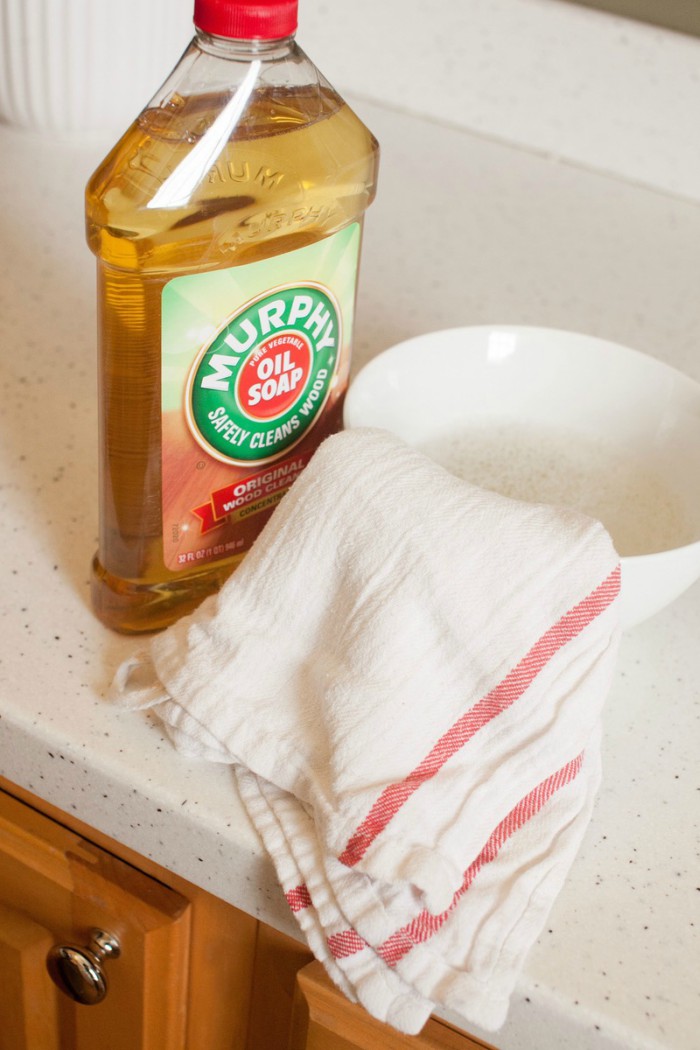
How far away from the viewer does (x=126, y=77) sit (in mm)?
977

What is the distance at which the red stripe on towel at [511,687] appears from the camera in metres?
0.42

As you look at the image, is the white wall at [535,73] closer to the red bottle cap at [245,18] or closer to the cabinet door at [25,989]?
the red bottle cap at [245,18]

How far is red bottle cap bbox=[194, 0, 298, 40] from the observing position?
430mm

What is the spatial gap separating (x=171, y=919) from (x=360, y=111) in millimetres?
843

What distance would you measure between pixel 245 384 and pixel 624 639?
224 millimetres

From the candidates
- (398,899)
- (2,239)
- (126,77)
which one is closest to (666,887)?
(398,899)

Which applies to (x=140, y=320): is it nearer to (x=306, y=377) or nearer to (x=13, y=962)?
(x=306, y=377)

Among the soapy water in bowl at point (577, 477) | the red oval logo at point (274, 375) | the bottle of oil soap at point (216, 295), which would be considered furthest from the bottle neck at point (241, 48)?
the soapy water in bowl at point (577, 477)

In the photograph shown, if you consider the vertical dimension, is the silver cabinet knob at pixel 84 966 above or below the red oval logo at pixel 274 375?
below

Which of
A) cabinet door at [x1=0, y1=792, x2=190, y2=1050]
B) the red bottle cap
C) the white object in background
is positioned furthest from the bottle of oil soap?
the white object in background

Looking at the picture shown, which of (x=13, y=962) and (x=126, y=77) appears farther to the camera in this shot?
(x=126, y=77)

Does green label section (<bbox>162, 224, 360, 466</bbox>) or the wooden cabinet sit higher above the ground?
green label section (<bbox>162, 224, 360, 466</bbox>)

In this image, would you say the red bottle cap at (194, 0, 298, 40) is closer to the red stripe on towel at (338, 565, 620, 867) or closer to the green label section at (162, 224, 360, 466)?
the green label section at (162, 224, 360, 466)

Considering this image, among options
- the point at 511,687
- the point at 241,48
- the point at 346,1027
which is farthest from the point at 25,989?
the point at 241,48
